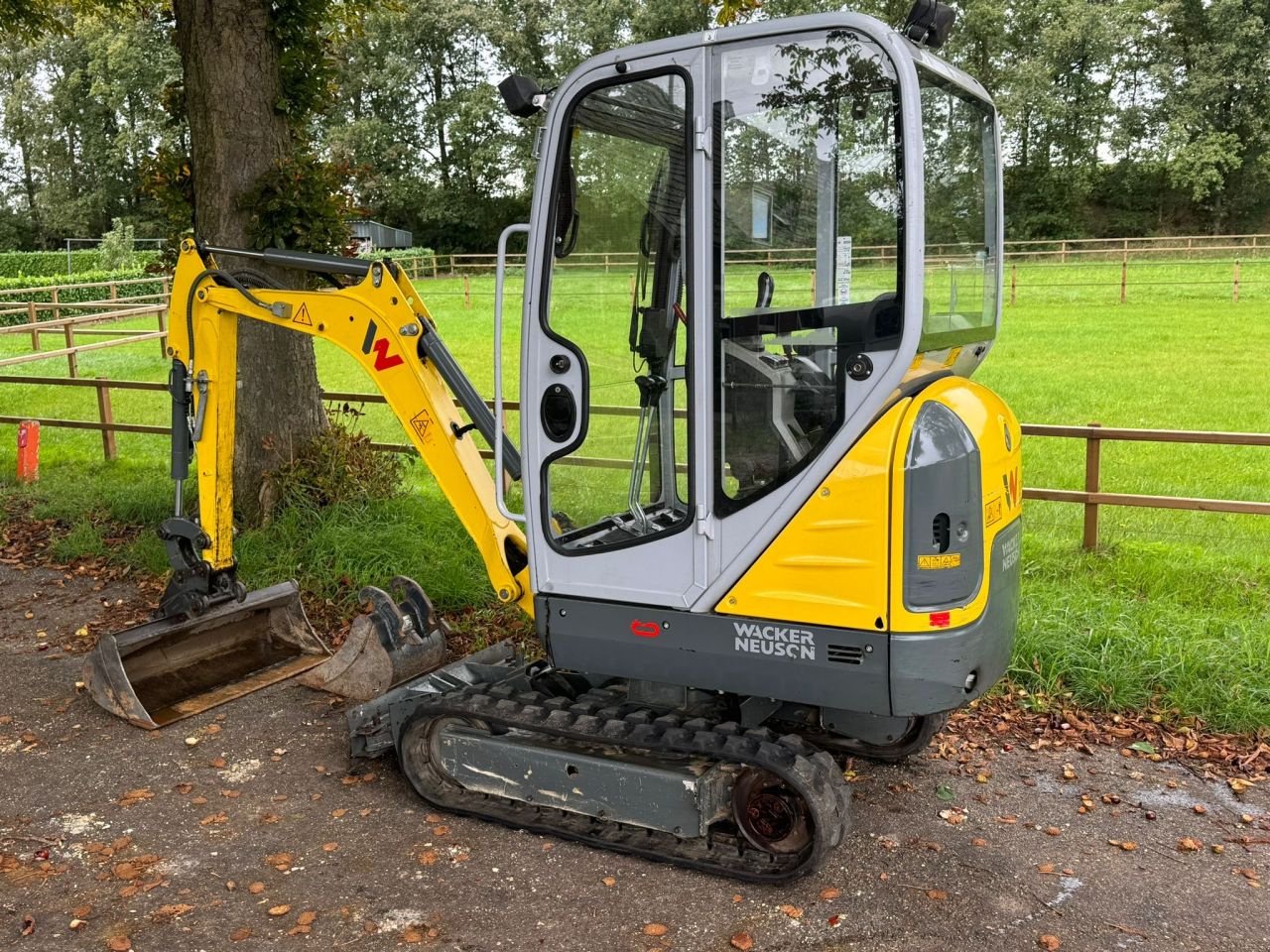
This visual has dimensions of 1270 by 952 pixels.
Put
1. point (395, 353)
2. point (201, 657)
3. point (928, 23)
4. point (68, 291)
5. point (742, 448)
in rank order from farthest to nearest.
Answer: point (68, 291), point (201, 657), point (395, 353), point (742, 448), point (928, 23)

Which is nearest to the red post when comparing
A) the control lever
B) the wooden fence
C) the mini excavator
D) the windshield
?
the wooden fence

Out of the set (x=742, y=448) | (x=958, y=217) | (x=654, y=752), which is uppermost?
(x=958, y=217)

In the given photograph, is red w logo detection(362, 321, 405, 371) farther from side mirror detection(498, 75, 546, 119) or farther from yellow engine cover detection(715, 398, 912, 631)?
yellow engine cover detection(715, 398, 912, 631)

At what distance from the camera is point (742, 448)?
3635 millimetres

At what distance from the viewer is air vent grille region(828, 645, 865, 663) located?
3510mm

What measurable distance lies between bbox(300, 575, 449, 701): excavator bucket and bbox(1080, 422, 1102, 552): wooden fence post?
4.09 meters

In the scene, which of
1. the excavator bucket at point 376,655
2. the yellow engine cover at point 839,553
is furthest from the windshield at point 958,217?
the excavator bucket at point 376,655

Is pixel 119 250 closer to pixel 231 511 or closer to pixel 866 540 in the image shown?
pixel 231 511

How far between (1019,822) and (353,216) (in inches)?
234

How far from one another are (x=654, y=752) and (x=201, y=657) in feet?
9.62

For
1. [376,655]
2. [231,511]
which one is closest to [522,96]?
[231,511]

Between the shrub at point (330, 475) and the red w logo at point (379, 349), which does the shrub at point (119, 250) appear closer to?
the shrub at point (330, 475)

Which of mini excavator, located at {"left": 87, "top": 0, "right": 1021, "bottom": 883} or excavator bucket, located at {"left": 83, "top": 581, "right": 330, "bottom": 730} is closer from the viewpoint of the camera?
mini excavator, located at {"left": 87, "top": 0, "right": 1021, "bottom": 883}

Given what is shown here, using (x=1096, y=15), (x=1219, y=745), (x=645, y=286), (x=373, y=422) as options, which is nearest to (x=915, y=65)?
(x=645, y=286)
